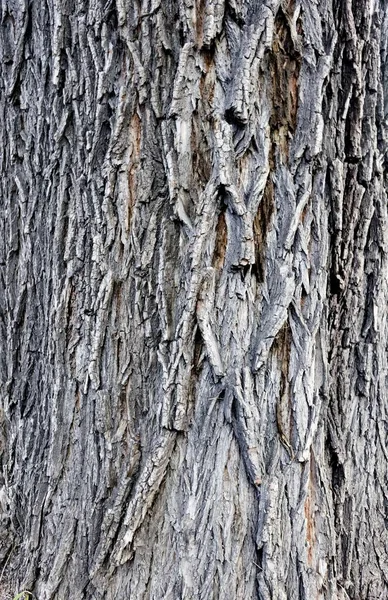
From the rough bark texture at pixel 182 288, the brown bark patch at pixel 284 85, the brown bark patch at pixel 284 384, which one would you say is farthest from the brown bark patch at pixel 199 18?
the brown bark patch at pixel 284 384

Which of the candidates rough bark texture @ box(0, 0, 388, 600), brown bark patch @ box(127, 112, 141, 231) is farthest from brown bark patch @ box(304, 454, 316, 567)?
brown bark patch @ box(127, 112, 141, 231)

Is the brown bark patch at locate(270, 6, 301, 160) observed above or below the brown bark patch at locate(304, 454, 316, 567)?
above

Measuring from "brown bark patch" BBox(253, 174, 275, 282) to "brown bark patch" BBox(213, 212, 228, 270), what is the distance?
114 millimetres

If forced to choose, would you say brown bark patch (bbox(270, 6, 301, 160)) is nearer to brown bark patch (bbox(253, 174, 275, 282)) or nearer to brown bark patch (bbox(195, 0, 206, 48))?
brown bark patch (bbox(253, 174, 275, 282))

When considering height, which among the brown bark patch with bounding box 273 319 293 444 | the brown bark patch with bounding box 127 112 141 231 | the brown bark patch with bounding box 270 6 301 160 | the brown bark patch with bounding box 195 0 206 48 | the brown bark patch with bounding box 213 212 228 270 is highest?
the brown bark patch with bounding box 195 0 206 48

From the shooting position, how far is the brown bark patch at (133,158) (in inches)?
78.5

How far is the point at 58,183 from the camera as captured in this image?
2.16m

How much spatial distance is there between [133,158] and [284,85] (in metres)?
0.59

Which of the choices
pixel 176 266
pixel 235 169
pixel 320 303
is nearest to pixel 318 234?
pixel 320 303

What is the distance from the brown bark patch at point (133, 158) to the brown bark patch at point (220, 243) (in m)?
0.33

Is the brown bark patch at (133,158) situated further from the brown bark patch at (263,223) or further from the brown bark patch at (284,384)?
the brown bark patch at (284,384)

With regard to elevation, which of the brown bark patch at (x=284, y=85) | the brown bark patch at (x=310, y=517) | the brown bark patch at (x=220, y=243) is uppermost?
the brown bark patch at (x=284, y=85)

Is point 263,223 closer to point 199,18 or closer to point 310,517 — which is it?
point 199,18

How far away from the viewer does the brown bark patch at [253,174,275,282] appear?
1957 millimetres
